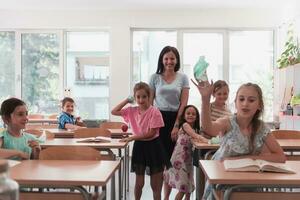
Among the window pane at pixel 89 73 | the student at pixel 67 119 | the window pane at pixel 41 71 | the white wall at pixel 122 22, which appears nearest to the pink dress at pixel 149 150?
the student at pixel 67 119

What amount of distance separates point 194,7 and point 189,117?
3.74 m

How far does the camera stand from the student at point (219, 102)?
362 cm

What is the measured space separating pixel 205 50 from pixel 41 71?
2.93 m

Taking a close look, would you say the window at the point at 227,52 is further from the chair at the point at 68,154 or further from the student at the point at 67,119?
the chair at the point at 68,154

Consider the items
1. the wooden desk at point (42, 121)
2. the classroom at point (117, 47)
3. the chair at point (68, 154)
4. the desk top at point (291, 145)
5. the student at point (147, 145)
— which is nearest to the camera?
the chair at point (68, 154)

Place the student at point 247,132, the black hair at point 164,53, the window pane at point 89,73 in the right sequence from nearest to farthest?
the student at point 247,132, the black hair at point 164,53, the window pane at point 89,73

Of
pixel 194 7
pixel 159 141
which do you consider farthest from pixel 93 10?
pixel 159 141

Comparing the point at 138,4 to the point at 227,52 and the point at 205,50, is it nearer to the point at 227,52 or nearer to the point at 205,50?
the point at 205,50

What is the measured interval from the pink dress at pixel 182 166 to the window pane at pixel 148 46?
370cm

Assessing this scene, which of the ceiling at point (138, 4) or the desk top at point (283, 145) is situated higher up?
the ceiling at point (138, 4)

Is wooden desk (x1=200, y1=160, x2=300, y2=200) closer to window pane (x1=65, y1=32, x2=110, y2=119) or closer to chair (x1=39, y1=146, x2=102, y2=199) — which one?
chair (x1=39, y1=146, x2=102, y2=199)

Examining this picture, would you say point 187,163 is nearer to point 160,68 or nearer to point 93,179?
point 160,68

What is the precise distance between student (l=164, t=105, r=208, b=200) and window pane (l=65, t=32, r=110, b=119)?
3.78 meters

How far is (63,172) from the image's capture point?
2.01 m
